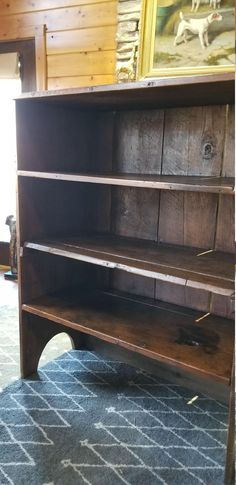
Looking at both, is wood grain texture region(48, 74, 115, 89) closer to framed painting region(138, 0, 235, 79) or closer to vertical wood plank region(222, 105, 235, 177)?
framed painting region(138, 0, 235, 79)

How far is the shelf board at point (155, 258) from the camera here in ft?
4.20

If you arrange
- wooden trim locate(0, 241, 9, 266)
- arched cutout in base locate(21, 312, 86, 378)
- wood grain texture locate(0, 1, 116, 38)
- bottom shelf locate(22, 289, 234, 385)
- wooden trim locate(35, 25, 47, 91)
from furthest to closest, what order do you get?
wooden trim locate(0, 241, 9, 266), wooden trim locate(35, 25, 47, 91), wood grain texture locate(0, 1, 116, 38), arched cutout in base locate(21, 312, 86, 378), bottom shelf locate(22, 289, 234, 385)

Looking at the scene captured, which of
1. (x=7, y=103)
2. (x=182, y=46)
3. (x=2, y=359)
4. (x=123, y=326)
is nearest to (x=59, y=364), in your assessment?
(x=2, y=359)

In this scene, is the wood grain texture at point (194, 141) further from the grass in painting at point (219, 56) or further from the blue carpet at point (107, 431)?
the blue carpet at point (107, 431)

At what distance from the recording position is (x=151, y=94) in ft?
4.49

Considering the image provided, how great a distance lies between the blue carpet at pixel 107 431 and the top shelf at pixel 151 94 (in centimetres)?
130

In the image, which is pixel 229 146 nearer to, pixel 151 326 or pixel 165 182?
pixel 165 182

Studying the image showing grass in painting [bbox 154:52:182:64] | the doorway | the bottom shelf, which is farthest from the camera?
the doorway

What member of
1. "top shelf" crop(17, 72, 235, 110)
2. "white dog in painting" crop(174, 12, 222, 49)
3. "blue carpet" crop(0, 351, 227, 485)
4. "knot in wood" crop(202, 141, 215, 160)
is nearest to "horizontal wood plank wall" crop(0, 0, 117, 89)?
"white dog in painting" crop(174, 12, 222, 49)

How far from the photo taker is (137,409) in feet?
5.58

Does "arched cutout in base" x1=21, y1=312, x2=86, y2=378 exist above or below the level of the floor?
above

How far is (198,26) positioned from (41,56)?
1308mm

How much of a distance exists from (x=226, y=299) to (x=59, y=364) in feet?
3.21

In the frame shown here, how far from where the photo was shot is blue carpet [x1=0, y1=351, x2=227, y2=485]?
1.36 m
